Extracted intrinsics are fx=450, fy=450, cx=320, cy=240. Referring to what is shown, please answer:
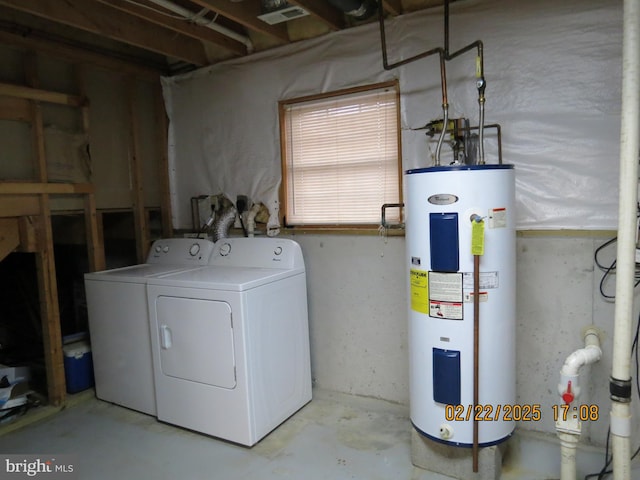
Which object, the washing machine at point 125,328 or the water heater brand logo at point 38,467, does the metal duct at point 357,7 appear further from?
the water heater brand logo at point 38,467

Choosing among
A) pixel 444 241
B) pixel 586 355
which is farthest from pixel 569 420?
pixel 444 241

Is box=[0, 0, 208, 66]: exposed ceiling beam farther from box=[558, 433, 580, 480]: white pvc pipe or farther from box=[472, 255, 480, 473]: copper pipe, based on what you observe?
box=[558, 433, 580, 480]: white pvc pipe

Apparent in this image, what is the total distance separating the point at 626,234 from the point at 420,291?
83cm

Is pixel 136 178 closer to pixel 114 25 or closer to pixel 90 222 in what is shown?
pixel 90 222

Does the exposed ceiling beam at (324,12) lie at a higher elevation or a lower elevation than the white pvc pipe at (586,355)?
higher

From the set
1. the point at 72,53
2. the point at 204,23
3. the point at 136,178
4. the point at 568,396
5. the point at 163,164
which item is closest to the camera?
the point at 568,396

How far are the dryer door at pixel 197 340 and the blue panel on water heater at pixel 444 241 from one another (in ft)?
3.70

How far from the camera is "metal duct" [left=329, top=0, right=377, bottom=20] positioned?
240 cm

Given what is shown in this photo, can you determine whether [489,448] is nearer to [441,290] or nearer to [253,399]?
[441,290]

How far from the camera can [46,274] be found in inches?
115

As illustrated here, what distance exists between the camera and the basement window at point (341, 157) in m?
2.74

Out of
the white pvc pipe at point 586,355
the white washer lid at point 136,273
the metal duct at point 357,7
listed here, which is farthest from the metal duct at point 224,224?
the white pvc pipe at point 586,355

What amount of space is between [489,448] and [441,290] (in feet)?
2.51

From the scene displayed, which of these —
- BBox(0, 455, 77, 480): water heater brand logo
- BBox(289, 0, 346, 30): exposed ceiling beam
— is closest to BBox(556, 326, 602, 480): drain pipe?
BBox(289, 0, 346, 30): exposed ceiling beam
